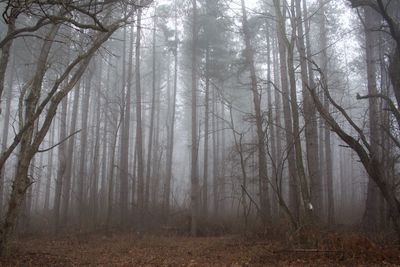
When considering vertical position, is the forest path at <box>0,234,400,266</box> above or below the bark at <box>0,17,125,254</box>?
below

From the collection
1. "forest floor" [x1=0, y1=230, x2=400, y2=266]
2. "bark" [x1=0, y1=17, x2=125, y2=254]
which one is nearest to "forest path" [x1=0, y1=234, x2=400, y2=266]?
"forest floor" [x1=0, y1=230, x2=400, y2=266]

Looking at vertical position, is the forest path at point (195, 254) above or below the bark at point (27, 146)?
below

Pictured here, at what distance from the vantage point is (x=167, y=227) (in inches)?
606

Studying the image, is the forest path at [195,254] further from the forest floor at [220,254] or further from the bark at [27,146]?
the bark at [27,146]

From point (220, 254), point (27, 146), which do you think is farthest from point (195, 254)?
point (27, 146)

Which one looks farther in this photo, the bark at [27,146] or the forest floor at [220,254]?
the bark at [27,146]

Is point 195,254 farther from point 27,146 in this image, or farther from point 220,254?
point 27,146

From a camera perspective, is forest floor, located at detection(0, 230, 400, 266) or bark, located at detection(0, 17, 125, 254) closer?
forest floor, located at detection(0, 230, 400, 266)

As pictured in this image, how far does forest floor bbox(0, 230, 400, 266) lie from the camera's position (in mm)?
7758

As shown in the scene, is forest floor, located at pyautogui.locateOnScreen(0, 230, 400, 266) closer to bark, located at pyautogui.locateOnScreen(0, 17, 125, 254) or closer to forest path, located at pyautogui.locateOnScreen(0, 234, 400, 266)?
forest path, located at pyautogui.locateOnScreen(0, 234, 400, 266)

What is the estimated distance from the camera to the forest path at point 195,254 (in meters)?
7.74

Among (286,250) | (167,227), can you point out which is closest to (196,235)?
(167,227)

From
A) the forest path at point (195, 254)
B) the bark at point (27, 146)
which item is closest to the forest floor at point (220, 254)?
the forest path at point (195, 254)

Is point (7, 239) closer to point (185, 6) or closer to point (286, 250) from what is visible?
point (286, 250)
